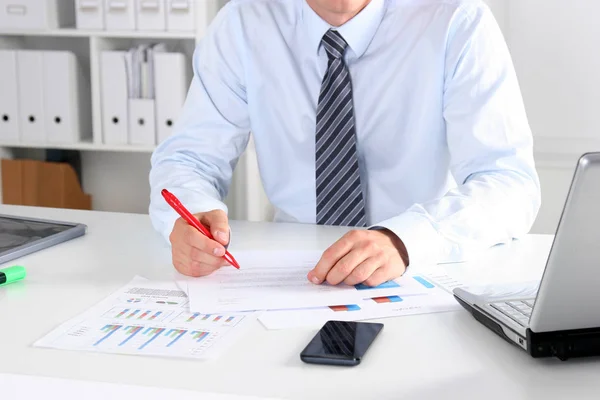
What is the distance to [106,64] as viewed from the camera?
3111 mm

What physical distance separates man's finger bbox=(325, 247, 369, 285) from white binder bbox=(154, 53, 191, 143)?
1.94 metres

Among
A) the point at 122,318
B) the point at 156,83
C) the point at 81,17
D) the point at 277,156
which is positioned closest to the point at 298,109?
the point at 277,156

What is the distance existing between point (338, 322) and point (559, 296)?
0.28 metres

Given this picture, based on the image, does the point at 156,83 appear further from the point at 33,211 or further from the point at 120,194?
the point at 33,211

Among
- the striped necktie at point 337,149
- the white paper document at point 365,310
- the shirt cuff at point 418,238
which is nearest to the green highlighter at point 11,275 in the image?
the white paper document at point 365,310

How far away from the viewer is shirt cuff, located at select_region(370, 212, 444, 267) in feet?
4.20

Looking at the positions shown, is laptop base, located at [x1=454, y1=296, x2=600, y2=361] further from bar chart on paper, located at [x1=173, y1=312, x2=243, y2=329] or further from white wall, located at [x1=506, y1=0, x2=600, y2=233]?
white wall, located at [x1=506, y1=0, x2=600, y2=233]

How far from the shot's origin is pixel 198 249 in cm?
127

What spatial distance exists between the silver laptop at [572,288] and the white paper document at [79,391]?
312mm

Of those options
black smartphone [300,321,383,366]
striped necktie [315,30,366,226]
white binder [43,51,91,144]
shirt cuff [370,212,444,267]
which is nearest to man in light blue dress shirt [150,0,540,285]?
striped necktie [315,30,366,226]

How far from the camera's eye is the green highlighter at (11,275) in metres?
1.24

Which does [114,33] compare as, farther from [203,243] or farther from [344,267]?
[344,267]

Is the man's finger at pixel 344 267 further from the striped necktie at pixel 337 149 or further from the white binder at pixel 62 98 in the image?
the white binder at pixel 62 98

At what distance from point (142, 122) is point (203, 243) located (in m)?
1.92
